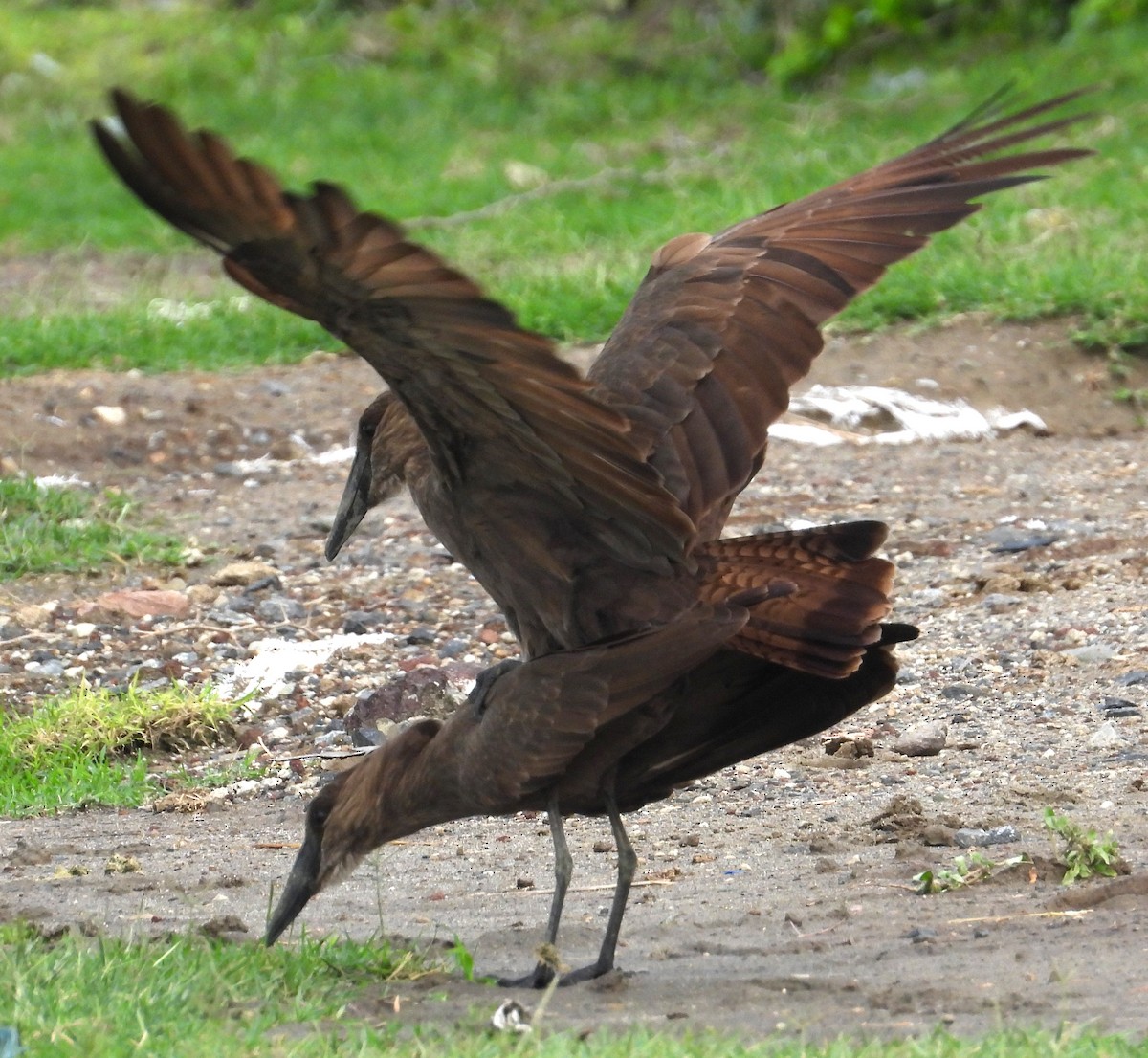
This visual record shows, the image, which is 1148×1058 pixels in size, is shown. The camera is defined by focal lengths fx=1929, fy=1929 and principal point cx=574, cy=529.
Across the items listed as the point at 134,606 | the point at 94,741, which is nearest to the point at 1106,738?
the point at 94,741

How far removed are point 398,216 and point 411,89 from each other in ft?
12.9

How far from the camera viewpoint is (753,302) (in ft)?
14.9

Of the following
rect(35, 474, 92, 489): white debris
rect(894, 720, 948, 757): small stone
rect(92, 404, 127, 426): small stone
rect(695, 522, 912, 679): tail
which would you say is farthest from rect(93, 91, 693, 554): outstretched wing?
rect(92, 404, 127, 426): small stone

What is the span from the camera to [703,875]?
15.3 ft

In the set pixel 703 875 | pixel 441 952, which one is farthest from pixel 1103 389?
pixel 441 952

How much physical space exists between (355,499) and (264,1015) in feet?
5.32

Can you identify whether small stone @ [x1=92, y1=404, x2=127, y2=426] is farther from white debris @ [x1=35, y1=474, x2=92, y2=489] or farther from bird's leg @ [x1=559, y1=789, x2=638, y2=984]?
bird's leg @ [x1=559, y1=789, x2=638, y2=984]

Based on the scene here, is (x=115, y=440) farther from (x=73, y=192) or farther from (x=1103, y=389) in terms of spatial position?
(x=73, y=192)

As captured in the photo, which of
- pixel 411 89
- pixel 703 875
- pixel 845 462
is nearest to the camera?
pixel 703 875

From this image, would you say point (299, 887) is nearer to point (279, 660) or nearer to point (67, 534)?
point (279, 660)

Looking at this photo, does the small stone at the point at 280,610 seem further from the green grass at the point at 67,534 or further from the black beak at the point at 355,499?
the black beak at the point at 355,499

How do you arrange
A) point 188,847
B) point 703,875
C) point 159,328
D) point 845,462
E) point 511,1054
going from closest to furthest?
point 511,1054, point 703,875, point 188,847, point 845,462, point 159,328

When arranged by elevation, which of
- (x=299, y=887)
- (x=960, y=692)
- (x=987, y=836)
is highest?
A: (x=299, y=887)

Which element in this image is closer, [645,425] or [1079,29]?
[645,425]
